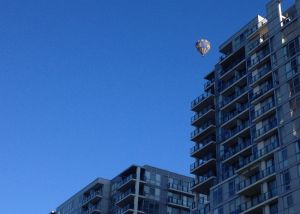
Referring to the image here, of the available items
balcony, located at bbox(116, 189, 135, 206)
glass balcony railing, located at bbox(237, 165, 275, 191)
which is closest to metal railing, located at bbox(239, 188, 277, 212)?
glass balcony railing, located at bbox(237, 165, 275, 191)

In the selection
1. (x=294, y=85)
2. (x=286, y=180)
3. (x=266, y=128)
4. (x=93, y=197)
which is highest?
(x=93, y=197)

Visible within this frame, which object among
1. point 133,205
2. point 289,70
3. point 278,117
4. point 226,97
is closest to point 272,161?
point 278,117

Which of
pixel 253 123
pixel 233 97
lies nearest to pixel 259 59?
pixel 233 97

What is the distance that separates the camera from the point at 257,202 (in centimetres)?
8725

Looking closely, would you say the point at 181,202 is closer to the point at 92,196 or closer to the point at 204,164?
the point at 92,196

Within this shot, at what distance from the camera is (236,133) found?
9625 cm

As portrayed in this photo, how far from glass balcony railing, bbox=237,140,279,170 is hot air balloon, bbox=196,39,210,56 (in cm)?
1748

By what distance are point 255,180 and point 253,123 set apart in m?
8.72

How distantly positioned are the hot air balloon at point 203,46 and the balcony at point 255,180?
20.8 m

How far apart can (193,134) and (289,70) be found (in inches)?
928

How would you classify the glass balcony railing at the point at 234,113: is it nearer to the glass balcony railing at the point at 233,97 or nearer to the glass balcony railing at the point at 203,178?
the glass balcony railing at the point at 233,97

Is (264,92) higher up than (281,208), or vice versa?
(264,92)

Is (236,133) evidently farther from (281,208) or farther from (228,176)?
(281,208)

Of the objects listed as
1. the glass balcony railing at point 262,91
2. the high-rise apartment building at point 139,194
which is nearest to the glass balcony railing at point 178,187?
the high-rise apartment building at point 139,194
